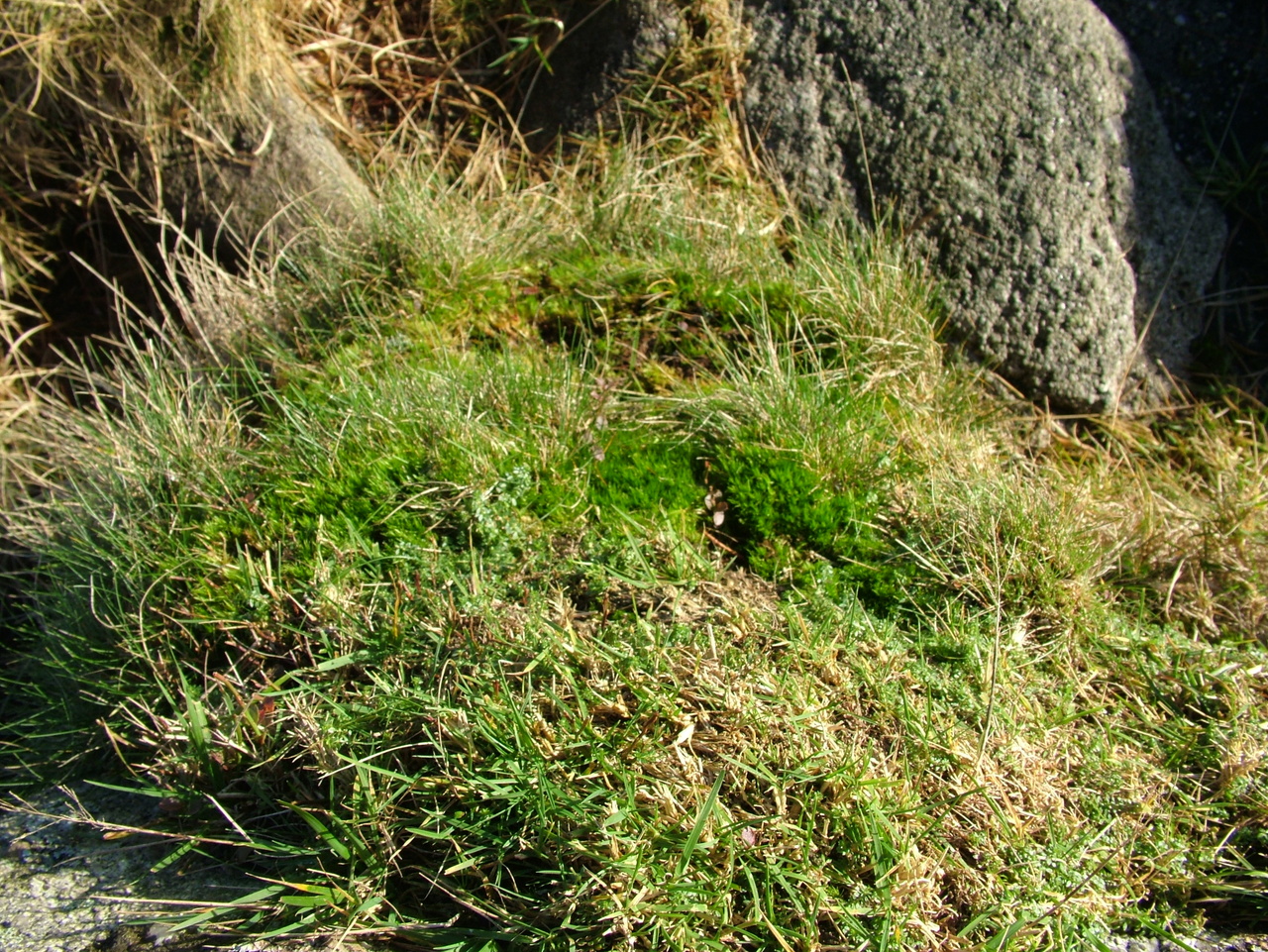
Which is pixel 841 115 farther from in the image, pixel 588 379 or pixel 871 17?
pixel 588 379

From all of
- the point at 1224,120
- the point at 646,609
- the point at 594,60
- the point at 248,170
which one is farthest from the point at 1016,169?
the point at 248,170

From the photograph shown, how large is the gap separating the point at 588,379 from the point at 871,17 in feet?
7.09

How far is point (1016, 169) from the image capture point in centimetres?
388

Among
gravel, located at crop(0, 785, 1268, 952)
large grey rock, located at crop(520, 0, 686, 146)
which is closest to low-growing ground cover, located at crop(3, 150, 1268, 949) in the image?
gravel, located at crop(0, 785, 1268, 952)

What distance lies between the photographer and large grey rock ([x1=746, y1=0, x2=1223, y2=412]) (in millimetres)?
3844

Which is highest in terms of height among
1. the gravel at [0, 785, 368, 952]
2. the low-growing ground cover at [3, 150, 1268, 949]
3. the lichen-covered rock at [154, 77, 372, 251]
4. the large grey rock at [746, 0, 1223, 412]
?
the large grey rock at [746, 0, 1223, 412]

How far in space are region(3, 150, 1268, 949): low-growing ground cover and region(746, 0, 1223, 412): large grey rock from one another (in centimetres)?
23

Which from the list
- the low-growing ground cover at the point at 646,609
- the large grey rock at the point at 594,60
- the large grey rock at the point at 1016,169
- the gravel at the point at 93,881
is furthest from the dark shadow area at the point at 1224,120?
the gravel at the point at 93,881

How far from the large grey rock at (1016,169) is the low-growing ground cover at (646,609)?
232mm

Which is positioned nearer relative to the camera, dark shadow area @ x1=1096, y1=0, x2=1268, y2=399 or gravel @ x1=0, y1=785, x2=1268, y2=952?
gravel @ x1=0, y1=785, x2=1268, y2=952

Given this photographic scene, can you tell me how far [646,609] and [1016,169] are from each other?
2.53 metres

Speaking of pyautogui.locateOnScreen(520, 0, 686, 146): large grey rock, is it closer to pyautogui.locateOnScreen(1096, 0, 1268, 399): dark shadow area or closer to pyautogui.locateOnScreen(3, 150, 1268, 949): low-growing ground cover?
pyautogui.locateOnScreen(3, 150, 1268, 949): low-growing ground cover

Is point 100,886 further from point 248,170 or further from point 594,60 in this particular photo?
point 594,60

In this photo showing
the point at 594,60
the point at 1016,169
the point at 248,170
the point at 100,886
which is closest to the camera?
the point at 100,886
